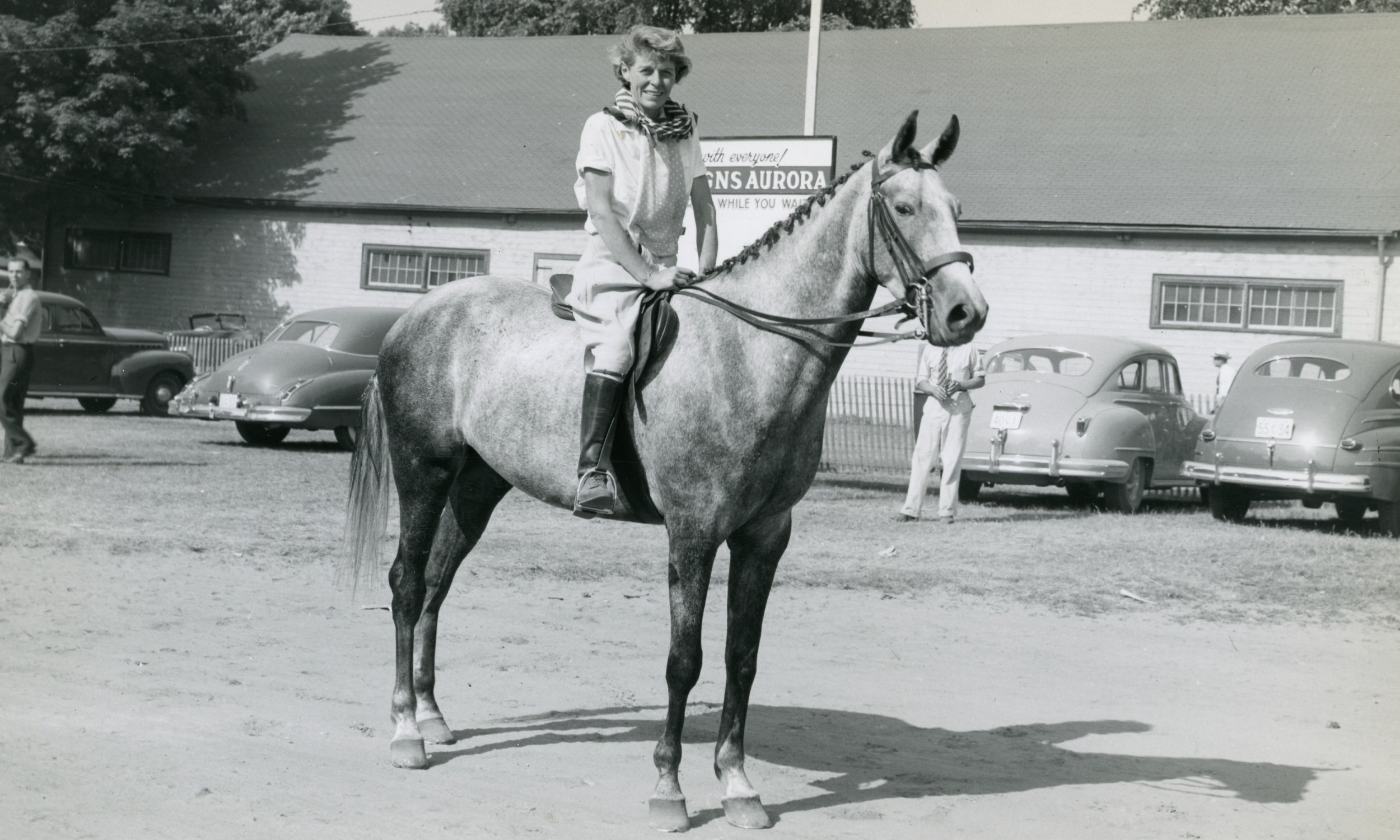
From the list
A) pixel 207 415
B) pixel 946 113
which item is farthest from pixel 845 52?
pixel 207 415

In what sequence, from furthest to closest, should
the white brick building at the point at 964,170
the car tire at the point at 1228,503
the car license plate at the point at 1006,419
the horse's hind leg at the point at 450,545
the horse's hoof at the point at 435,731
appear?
the white brick building at the point at 964,170 → the car license plate at the point at 1006,419 → the car tire at the point at 1228,503 → the horse's hind leg at the point at 450,545 → the horse's hoof at the point at 435,731

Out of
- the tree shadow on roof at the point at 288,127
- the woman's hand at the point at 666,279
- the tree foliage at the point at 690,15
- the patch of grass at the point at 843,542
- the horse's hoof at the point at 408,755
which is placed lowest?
the horse's hoof at the point at 408,755

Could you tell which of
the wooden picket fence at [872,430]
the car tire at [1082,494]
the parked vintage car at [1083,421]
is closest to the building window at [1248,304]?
the wooden picket fence at [872,430]

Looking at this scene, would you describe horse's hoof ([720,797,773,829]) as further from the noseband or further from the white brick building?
the white brick building

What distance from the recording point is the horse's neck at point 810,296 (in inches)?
221

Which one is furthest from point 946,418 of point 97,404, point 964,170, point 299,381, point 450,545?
A: point 964,170

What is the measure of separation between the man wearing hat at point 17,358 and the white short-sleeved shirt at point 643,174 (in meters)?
13.2

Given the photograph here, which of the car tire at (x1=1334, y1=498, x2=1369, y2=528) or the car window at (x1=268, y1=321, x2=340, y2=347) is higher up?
the car window at (x1=268, y1=321, x2=340, y2=347)

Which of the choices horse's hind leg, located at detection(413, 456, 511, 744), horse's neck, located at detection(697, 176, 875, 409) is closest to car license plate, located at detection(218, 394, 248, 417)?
horse's hind leg, located at detection(413, 456, 511, 744)

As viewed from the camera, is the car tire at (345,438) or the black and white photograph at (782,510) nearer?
the black and white photograph at (782,510)

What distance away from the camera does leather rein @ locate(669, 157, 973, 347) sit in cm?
526

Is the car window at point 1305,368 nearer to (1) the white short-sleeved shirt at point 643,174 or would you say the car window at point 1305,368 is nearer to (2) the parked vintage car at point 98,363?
(1) the white short-sleeved shirt at point 643,174

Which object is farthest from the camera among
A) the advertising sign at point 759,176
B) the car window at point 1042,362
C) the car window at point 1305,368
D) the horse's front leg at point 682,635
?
the car window at point 1042,362

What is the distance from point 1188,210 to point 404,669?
87.7ft
